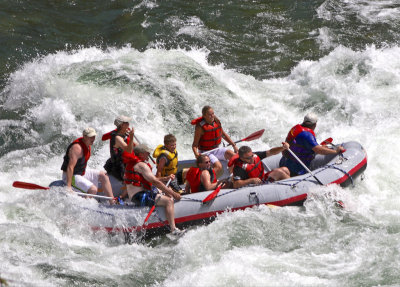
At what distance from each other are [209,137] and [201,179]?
1.04 m

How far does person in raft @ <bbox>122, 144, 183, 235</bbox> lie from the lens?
25.9ft

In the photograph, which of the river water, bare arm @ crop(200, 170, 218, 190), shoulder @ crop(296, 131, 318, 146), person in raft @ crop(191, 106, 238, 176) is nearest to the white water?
the river water

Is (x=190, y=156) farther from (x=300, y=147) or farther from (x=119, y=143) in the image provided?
(x=300, y=147)

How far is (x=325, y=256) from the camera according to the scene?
297 inches

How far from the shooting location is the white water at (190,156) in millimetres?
7289

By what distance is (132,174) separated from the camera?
8094 millimetres

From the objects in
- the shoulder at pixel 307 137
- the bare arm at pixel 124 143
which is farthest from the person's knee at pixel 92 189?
the shoulder at pixel 307 137

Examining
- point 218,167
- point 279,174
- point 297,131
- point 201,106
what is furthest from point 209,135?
point 201,106

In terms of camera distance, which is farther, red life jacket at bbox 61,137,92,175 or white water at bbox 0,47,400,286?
red life jacket at bbox 61,137,92,175

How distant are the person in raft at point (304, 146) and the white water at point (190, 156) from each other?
547mm

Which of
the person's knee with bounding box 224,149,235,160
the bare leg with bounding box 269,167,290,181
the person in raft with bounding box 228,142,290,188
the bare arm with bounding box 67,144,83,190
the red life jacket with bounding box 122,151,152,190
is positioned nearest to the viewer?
the red life jacket with bounding box 122,151,152,190

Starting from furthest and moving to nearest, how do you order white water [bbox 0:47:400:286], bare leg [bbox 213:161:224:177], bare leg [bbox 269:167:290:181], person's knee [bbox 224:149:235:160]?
person's knee [bbox 224:149:235:160]
bare leg [bbox 213:161:224:177]
bare leg [bbox 269:167:290:181]
white water [bbox 0:47:400:286]

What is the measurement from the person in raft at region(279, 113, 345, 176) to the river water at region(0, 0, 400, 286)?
0.57 metres

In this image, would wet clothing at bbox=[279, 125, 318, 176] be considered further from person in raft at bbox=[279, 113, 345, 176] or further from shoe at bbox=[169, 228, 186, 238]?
shoe at bbox=[169, 228, 186, 238]
